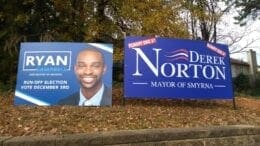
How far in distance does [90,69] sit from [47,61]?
2.73 feet

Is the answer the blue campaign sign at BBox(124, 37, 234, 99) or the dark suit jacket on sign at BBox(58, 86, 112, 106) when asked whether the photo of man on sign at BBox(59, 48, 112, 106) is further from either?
the blue campaign sign at BBox(124, 37, 234, 99)

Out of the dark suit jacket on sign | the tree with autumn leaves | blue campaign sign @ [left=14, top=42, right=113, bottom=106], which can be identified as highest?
the tree with autumn leaves

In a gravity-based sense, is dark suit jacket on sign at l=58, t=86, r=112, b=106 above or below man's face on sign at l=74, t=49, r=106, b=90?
below

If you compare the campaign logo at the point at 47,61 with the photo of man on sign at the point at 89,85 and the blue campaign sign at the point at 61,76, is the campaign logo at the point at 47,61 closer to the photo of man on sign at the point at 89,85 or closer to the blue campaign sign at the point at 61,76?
the blue campaign sign at the point at 61,76

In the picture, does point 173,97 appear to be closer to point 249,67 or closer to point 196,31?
point 196,31

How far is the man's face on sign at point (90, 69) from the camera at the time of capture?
29.4 ft

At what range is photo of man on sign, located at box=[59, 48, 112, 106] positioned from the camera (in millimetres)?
8906

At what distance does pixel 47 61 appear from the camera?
29.5 ft

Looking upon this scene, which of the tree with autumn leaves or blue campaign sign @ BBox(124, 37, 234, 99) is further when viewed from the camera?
the tree with autumn leaves

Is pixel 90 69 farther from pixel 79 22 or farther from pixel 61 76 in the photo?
pixel 79 22

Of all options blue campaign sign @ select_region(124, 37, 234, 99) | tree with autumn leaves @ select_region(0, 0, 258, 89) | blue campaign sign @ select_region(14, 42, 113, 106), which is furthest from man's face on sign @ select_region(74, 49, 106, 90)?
tree with autumn leaves @ select_region(0, 0, 258, 89)

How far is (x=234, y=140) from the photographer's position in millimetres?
7699

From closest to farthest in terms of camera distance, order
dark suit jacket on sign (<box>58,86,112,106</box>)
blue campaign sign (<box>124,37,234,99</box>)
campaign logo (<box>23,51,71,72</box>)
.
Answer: dark suit jacket on sign (<box>58,86,112,106</box>) < campaign logo (<box>23,51,71,72</box>) < blue campaign sign (<box>124,37,234,99</box>)

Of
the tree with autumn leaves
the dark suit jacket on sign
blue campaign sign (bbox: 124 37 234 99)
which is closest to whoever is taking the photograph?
the dark suit jacket on sign
